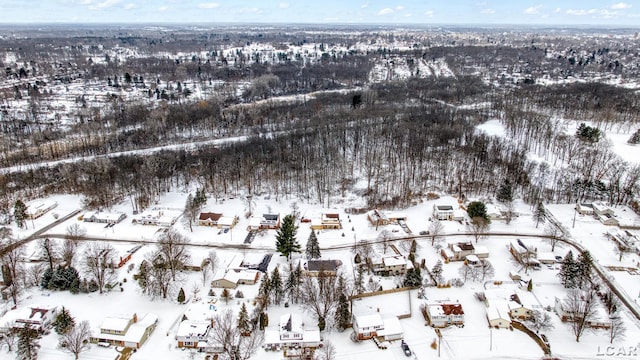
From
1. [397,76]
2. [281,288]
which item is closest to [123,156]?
[281,288]

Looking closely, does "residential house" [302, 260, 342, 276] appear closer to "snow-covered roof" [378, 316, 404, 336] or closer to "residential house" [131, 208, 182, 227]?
"snow-covered roof" [378, 316, 404, 336]

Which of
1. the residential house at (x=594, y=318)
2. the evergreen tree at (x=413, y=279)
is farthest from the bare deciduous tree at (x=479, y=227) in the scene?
the residential house at (x=594, y=318)

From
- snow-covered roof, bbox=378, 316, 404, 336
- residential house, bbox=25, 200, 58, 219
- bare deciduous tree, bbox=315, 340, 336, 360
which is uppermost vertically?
residential house, bbox=25, 200, 58, 219

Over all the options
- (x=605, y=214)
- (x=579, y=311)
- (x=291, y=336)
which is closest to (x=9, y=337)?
(x=291, y=336)

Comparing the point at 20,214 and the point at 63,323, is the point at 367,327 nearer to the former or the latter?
the point at 63,323

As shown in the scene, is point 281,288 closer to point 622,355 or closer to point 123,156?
point 622,355

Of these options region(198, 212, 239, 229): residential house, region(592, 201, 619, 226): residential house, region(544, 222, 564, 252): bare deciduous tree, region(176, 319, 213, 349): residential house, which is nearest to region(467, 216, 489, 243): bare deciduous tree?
region(544, 222, 564, 252): bare deciduous tree
